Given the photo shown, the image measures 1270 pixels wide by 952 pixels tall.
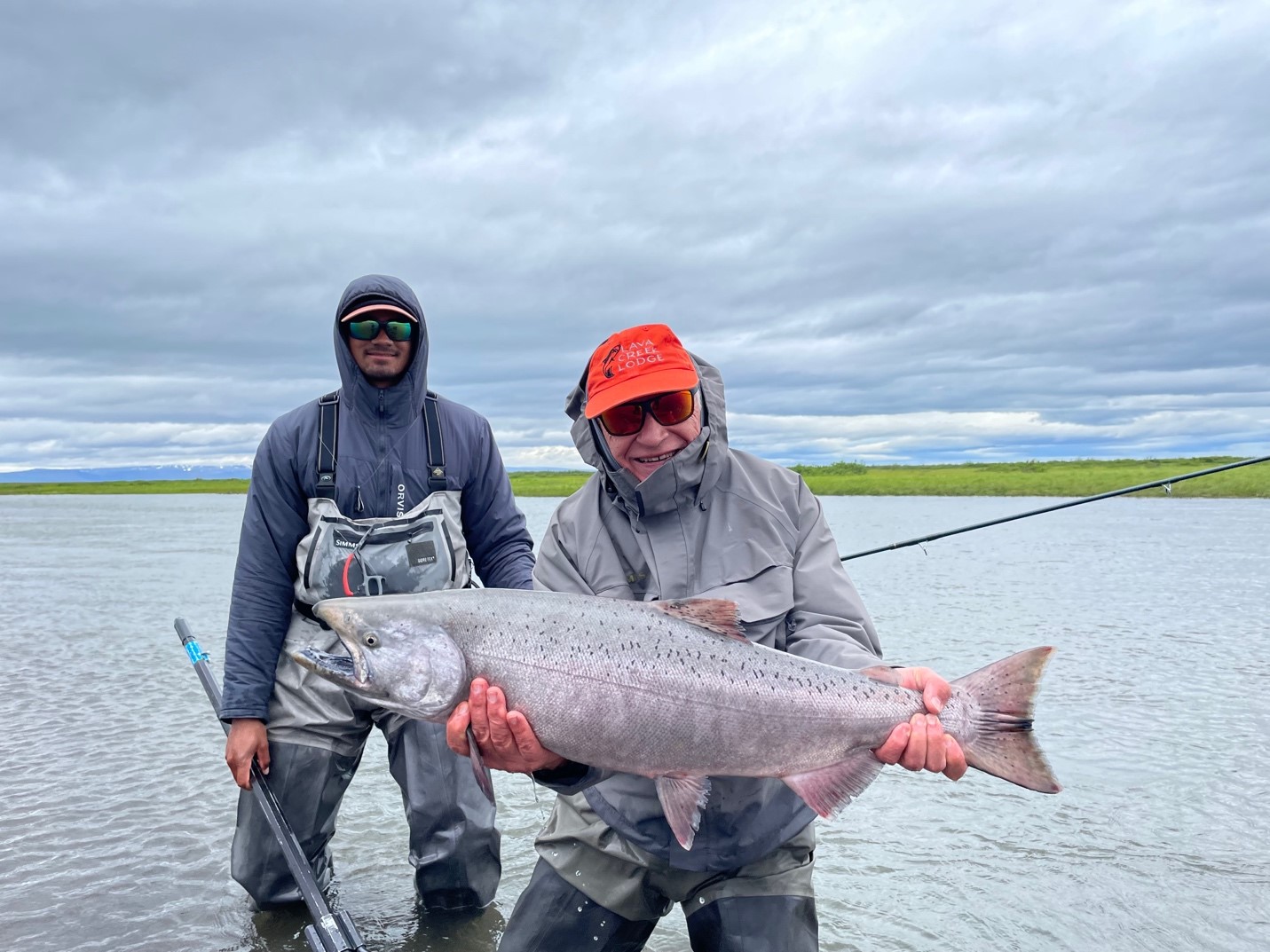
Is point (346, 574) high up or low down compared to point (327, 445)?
down

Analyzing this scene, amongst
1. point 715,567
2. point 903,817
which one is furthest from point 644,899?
point 903,817

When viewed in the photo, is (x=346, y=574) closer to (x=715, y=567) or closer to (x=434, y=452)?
(x=434, y=452)

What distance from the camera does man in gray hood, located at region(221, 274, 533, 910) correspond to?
481 cm

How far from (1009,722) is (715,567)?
1178 mm

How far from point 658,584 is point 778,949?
1.38 metres

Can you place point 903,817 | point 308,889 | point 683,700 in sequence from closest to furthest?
point 683,700
point 308,889
point 903,817

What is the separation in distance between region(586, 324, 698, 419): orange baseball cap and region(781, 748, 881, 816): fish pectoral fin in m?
1.50

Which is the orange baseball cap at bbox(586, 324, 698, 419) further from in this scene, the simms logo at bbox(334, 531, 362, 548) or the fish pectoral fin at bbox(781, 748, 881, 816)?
the simms logo at bbox(334, 531, 362, 548)

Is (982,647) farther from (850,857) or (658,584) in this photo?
(658,584)

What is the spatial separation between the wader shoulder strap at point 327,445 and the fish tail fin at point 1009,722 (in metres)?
3.22

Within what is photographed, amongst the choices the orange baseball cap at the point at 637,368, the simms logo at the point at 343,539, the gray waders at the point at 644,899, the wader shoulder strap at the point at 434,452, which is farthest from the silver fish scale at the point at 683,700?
the wader shoulder strap at the point at 434,452

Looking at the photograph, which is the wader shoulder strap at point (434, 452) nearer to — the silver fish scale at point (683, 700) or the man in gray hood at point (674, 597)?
the man in gray hood at point (674, 597)

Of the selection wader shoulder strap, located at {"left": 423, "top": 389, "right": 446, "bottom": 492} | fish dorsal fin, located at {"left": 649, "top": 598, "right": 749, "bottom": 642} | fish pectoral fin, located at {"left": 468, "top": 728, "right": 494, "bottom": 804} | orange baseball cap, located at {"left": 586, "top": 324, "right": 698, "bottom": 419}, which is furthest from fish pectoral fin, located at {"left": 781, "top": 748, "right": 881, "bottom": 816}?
wader shoulder strap, located at {"left": 423, "top": 389, "right": 446, "bottom": 492}

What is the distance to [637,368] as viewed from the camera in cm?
364
